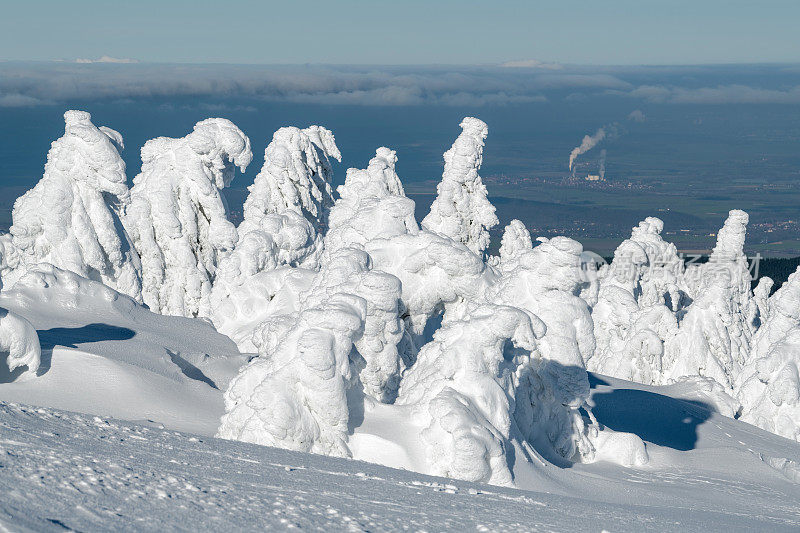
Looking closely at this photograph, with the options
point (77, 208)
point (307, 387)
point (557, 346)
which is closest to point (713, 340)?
point (557, 346)

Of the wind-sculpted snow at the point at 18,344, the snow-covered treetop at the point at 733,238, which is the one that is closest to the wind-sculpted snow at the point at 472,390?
the wind-sculpted snow at the point at 18,344

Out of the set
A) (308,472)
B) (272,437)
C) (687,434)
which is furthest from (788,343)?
(308,472)

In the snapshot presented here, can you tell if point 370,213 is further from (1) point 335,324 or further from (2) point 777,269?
(2) point 777,269

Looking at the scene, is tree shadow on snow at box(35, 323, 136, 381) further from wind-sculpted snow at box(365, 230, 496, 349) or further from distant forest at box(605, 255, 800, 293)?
distant forest at box(605, 255, 800, 293)

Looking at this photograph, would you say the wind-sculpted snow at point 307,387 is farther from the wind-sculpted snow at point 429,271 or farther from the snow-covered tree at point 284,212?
the snow-covered tree at point 284,212

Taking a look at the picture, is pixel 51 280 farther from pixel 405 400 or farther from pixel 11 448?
pixel 11 448

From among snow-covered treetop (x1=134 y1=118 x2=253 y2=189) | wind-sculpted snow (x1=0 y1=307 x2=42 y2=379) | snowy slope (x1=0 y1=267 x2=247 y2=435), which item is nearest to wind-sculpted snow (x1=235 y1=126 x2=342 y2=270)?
snow-covered treetop (x1=134 y1=118 x2=253 y2=189)
